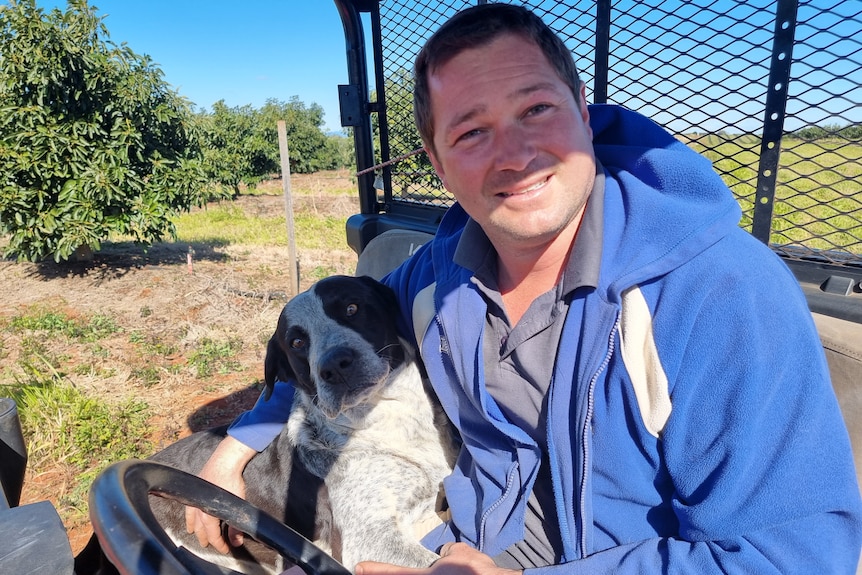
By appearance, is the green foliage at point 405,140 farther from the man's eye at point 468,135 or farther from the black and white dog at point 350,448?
the man's eye at point 468,135

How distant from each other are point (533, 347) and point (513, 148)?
1.71ft

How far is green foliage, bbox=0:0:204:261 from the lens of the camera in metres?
7.32

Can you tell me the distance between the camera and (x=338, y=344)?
221 cm

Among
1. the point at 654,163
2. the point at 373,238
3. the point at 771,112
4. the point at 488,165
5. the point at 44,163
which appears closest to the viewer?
the point at 654,163

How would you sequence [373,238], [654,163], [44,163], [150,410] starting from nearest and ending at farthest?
[654,163]
[373,238]
[150,410]
[44,163]

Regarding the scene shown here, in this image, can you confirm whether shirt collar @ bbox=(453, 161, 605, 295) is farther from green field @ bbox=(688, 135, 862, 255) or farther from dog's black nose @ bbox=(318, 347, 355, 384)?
dog's black nose @ bbox=(318, 347, 355, 384)

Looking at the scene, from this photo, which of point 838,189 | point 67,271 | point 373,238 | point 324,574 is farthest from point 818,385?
point 67,271

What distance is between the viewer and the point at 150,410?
14.9 feet

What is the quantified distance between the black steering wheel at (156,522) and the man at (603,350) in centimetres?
46

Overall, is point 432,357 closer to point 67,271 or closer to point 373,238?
point 373,238

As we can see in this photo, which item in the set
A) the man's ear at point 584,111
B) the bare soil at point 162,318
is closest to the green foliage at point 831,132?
the man's ear at point 584,111

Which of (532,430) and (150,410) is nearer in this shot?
(532,430)

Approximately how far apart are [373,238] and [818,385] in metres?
2.49

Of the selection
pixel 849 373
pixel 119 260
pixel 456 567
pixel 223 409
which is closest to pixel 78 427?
pixel 223 409
